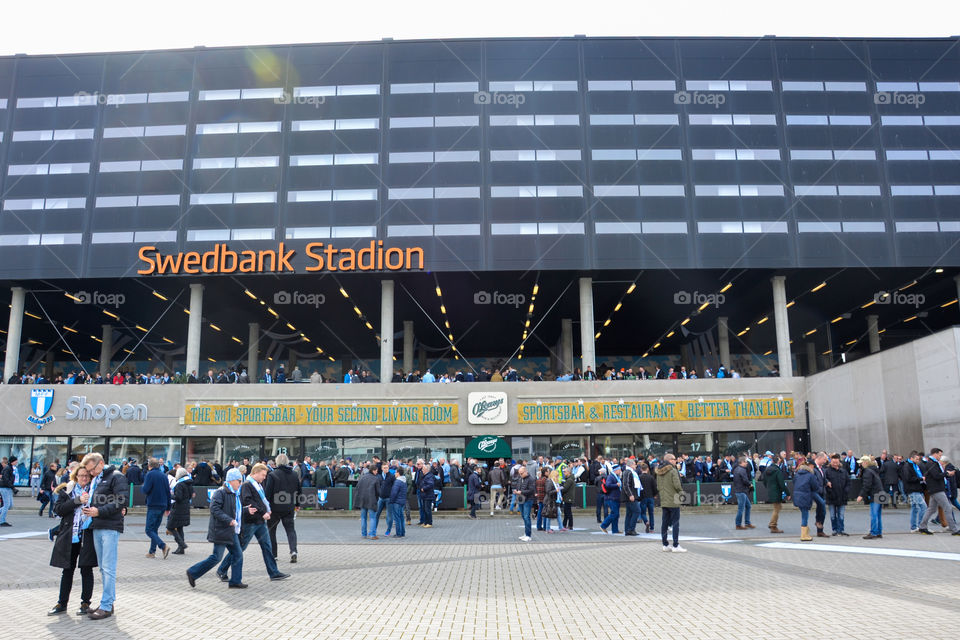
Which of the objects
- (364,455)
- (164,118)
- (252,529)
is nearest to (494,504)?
(364,455)

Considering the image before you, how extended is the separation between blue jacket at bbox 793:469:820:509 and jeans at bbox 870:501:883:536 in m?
1.07

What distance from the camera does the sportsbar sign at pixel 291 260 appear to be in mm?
36969

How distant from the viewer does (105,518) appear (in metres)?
8.66

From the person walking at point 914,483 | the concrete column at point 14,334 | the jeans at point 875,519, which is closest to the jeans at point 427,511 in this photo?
the jeans at point 875,519

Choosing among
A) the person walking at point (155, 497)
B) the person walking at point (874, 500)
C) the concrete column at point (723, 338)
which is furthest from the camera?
the concrete column at point (723, 338)

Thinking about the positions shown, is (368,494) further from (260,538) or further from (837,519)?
(837,519)

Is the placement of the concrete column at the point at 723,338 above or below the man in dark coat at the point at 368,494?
above

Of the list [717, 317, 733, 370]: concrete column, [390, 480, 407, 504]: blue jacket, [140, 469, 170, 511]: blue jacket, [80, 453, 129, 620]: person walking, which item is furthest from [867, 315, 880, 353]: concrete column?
[80, 453, 129, 620]: person walking

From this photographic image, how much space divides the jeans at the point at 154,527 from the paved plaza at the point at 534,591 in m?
0.33

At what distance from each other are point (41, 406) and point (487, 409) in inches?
875

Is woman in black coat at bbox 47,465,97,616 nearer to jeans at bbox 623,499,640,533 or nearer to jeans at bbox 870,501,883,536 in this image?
jeans at bbox 623,499,640,533

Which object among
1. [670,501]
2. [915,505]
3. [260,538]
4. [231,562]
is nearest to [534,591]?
[260,538]

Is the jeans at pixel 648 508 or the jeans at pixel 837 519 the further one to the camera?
the jeans at pixel 648 508

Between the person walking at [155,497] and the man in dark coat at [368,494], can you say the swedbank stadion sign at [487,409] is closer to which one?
the man in dark coat at [368,494]
